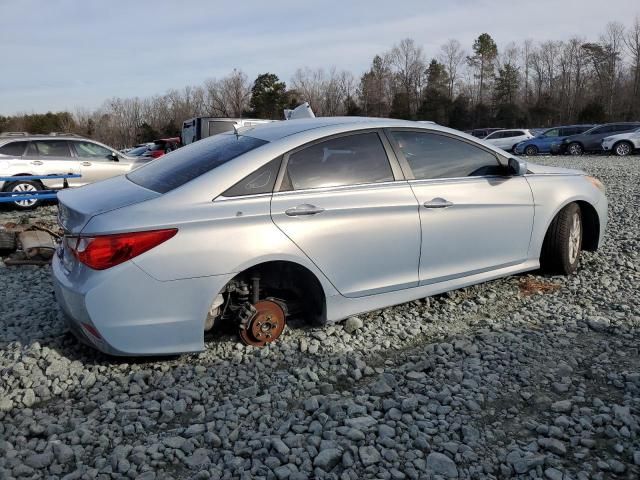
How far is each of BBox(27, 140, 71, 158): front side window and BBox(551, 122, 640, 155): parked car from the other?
890 inches

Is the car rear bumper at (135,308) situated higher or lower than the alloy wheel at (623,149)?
lower

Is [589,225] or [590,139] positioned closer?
[589,225]

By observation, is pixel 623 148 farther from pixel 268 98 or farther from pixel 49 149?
pixel 268 98

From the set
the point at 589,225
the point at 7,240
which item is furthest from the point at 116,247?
the point at 589,225

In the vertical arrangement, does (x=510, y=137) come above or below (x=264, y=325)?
above

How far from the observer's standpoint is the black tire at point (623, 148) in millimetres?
23375

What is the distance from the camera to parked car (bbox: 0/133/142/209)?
36.1ft

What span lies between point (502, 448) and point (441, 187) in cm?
209

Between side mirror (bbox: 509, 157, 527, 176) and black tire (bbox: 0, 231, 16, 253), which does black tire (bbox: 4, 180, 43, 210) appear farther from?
side mirror (bbox: 509, 157, 527, 176)

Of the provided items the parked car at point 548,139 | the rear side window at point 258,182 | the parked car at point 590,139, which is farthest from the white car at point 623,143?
the rear side window at point 258,182

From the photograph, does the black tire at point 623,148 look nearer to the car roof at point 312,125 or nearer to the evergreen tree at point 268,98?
the car roof at point 312,125

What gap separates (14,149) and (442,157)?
10.3 m

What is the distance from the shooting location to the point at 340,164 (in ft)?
12.3

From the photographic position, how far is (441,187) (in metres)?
4.05
